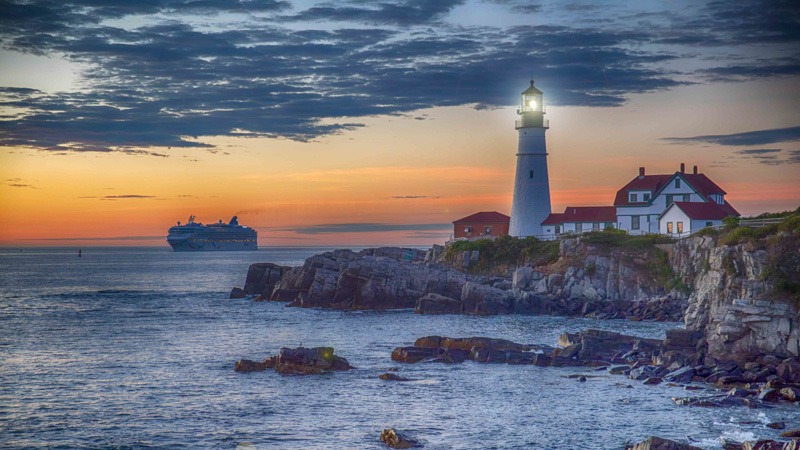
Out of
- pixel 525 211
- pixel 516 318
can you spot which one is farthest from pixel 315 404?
pixel 525 211

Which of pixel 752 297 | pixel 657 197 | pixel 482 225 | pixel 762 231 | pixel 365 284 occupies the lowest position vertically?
pixel 365 284

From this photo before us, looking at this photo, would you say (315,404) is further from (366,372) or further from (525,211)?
(525,211)

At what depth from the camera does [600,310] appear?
56.5m

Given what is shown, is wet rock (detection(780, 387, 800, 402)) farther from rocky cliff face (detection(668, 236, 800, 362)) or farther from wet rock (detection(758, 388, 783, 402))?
rocky cliff face (detection(668, 236, 800, 362))

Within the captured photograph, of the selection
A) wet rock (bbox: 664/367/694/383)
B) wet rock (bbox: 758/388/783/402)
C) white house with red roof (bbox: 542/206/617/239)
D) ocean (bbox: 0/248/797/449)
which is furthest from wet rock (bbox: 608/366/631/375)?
white house with red roof (bbox: 542/206/617/239)

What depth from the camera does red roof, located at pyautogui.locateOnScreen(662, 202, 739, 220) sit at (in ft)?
229

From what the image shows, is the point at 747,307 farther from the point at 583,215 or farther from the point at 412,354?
the point at 583,215

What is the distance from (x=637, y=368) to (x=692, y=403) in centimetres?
576

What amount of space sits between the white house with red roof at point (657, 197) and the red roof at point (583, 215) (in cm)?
185

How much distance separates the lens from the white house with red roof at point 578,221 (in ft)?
268

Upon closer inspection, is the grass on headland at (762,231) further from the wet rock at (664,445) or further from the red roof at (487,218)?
the red roof at (487,218)

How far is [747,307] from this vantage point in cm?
3375

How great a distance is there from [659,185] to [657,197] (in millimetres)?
1440

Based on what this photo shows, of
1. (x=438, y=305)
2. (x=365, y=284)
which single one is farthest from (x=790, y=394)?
(x=365, y=284)
